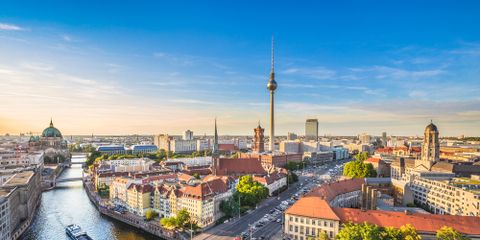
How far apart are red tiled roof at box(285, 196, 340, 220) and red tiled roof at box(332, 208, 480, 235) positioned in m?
1.80

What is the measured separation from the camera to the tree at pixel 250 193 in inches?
2886

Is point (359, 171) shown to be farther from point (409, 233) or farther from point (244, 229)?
point (409, 233)

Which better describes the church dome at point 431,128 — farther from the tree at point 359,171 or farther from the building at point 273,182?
the building at point 273,182

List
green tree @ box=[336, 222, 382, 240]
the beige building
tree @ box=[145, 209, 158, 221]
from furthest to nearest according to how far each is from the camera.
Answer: tree @ box=[145, 209, 158, 221]
the beige building
green tree @ box=[336, 222, 382, 240]

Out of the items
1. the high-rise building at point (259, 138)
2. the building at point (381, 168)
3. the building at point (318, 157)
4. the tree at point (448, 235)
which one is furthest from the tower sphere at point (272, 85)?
the tree at point (448, 235)

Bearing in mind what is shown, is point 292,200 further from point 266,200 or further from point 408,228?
point 408,228

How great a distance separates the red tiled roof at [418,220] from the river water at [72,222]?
38988 millimetres

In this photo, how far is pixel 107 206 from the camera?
7800 centimetres

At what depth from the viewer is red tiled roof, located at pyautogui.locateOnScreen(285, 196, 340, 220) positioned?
166ft

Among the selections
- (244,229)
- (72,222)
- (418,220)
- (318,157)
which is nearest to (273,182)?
(244,229)

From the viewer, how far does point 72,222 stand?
2702 inches

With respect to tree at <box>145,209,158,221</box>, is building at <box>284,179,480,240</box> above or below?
above

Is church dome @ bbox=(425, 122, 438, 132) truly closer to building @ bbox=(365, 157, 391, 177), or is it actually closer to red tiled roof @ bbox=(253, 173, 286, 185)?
building @ bbox=(365, 157, 391, 177)

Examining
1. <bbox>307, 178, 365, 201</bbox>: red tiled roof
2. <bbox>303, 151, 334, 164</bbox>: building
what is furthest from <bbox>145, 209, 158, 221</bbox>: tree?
<bbox>303, 151, 334, 164</bbox>: building
